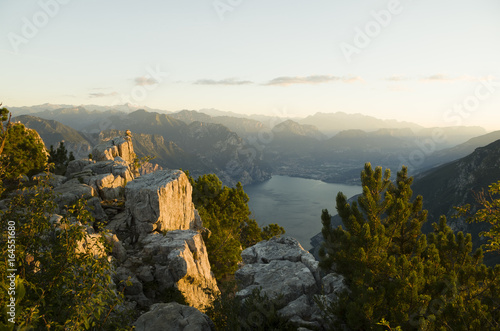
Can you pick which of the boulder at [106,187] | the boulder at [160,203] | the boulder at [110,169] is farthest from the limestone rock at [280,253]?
the boulder at [110,169]

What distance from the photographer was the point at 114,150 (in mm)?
56312

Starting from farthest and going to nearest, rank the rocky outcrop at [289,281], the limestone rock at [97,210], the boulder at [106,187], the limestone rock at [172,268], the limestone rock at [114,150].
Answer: the limestone rock at [114,150]
the boulder at [106,187]
the limestone rock at [97,210]
the limestone rock at [172,268]
the rocky outcrop at [289,281]

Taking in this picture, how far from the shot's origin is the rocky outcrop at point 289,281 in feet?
53.7

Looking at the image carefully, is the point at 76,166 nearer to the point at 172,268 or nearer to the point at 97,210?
the point at 97,210

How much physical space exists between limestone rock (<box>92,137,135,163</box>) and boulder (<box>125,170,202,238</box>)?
20.5 m

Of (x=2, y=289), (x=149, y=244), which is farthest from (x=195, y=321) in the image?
(x=149, y=244)

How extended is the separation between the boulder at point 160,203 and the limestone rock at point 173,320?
15.2m

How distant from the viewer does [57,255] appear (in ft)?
29.8

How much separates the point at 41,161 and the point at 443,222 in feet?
175

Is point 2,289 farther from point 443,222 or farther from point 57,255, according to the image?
point 443,222

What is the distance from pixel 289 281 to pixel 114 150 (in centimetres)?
4926

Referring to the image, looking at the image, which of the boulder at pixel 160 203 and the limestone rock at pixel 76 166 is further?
the limestone rock at pixel 76 166

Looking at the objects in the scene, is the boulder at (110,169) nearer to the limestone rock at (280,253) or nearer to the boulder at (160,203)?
the boulder at (160,203)

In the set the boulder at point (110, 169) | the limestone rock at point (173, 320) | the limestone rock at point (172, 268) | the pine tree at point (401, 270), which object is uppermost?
the pine tree at point (401, 270)
